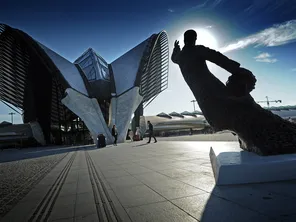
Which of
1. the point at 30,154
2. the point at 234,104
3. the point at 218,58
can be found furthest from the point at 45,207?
the point at 30,154

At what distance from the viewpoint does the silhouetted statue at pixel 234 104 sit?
3428 mm

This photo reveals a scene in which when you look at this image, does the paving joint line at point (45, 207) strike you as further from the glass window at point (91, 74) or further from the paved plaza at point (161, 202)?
the glass window at point (91, 74)

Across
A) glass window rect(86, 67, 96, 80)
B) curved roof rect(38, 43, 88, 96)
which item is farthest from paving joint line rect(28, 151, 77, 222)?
glass window rect(86, 67, 96, 80)

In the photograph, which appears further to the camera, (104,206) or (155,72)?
(155,72)

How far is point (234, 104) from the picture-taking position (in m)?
3.73

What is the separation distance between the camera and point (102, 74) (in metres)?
33.5

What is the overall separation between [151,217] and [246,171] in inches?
67.7

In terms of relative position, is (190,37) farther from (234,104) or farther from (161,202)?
(161,202)

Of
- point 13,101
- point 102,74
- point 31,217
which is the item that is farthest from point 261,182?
point 13,101

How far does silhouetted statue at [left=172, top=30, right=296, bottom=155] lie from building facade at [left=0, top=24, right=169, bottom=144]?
20.4m

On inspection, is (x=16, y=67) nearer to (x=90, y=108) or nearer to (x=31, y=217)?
(x=90, y=108)

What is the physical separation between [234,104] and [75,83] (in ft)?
89.4

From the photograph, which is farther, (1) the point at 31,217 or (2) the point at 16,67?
(2) the point at 16,67

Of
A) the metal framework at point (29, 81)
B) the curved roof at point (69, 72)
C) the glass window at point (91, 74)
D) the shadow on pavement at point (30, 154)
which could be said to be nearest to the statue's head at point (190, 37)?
the shadow on pavement at point (30, 154)
